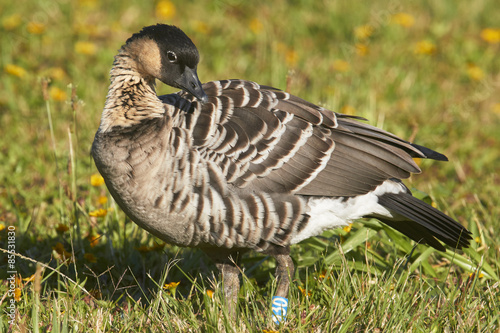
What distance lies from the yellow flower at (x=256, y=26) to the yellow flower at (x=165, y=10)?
1223mm

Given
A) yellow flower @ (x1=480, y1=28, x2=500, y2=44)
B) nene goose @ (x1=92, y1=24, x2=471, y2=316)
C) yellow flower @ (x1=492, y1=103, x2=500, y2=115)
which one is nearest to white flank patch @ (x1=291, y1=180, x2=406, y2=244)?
nene goose @ (x1=92, y1=24, x2=471, y2=316)

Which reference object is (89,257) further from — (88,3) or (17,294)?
(88,3)

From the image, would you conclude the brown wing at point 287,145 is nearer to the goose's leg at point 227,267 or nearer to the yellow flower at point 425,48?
the goose's leg at point 227,267

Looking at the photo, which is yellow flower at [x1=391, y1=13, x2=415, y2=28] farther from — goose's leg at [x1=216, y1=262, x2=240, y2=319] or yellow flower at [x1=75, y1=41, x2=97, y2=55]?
goose's leg at [x1=216, y1=262, x2=240, y2=319]

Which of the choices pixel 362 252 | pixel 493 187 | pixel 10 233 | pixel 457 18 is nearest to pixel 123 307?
pixel 10 233

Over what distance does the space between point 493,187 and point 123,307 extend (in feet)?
13.3

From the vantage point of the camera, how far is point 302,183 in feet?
13.8

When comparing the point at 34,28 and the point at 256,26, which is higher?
the point at 256,26

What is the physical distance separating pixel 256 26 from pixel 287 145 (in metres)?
5.06

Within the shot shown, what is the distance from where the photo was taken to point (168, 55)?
14.1 ft

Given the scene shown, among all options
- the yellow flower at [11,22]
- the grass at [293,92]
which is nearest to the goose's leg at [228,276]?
the grass at [293,92]

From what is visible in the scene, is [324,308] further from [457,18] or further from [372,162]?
[457,18]

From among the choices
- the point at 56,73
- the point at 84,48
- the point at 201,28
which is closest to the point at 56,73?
the point at 56,73

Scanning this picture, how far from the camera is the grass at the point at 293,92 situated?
3.91m
